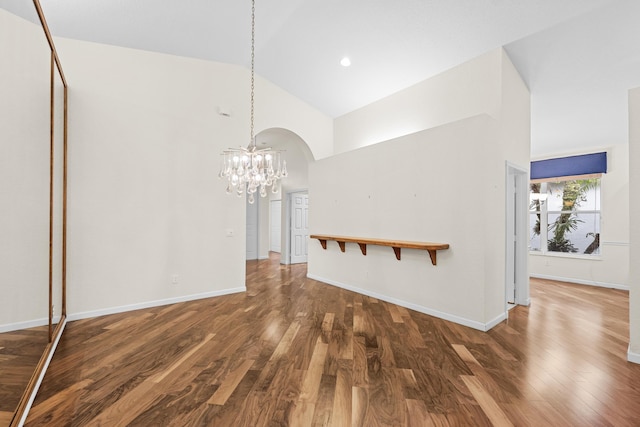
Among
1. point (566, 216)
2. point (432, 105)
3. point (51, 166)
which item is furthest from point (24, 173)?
point (566, 216)

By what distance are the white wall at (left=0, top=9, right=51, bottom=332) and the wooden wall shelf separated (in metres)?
3.80

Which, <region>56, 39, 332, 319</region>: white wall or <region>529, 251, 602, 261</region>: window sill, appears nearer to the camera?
<region>56, 39, 332, 319</region>: white wall

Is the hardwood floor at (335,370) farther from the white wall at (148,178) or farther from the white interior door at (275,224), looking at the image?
the white interior door at (275,224)

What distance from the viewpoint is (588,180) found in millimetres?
6066

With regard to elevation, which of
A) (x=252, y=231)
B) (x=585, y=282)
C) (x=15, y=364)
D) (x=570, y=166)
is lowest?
(x=585, y=282)

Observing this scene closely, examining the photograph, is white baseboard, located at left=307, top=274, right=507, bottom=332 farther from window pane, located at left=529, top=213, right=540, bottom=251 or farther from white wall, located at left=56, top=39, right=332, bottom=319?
window pane, located at left=529, top=213, right=540, bottom=251

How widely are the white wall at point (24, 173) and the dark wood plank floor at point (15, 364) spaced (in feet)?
0.28

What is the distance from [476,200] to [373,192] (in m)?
1.73

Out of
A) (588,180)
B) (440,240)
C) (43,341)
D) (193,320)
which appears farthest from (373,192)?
(588,180)

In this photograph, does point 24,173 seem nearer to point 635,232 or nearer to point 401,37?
point 401,37

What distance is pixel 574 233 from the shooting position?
621cm

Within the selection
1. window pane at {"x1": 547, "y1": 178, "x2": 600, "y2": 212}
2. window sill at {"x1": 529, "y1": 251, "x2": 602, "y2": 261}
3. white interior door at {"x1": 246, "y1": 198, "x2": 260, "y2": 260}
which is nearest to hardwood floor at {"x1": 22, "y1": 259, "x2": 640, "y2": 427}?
window sill at {"x1": 529, "y1": 251, "x2": 602, "y2": 261}

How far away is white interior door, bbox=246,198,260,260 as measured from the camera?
28.5ft

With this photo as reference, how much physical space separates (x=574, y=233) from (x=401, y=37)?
5883 millimetres
